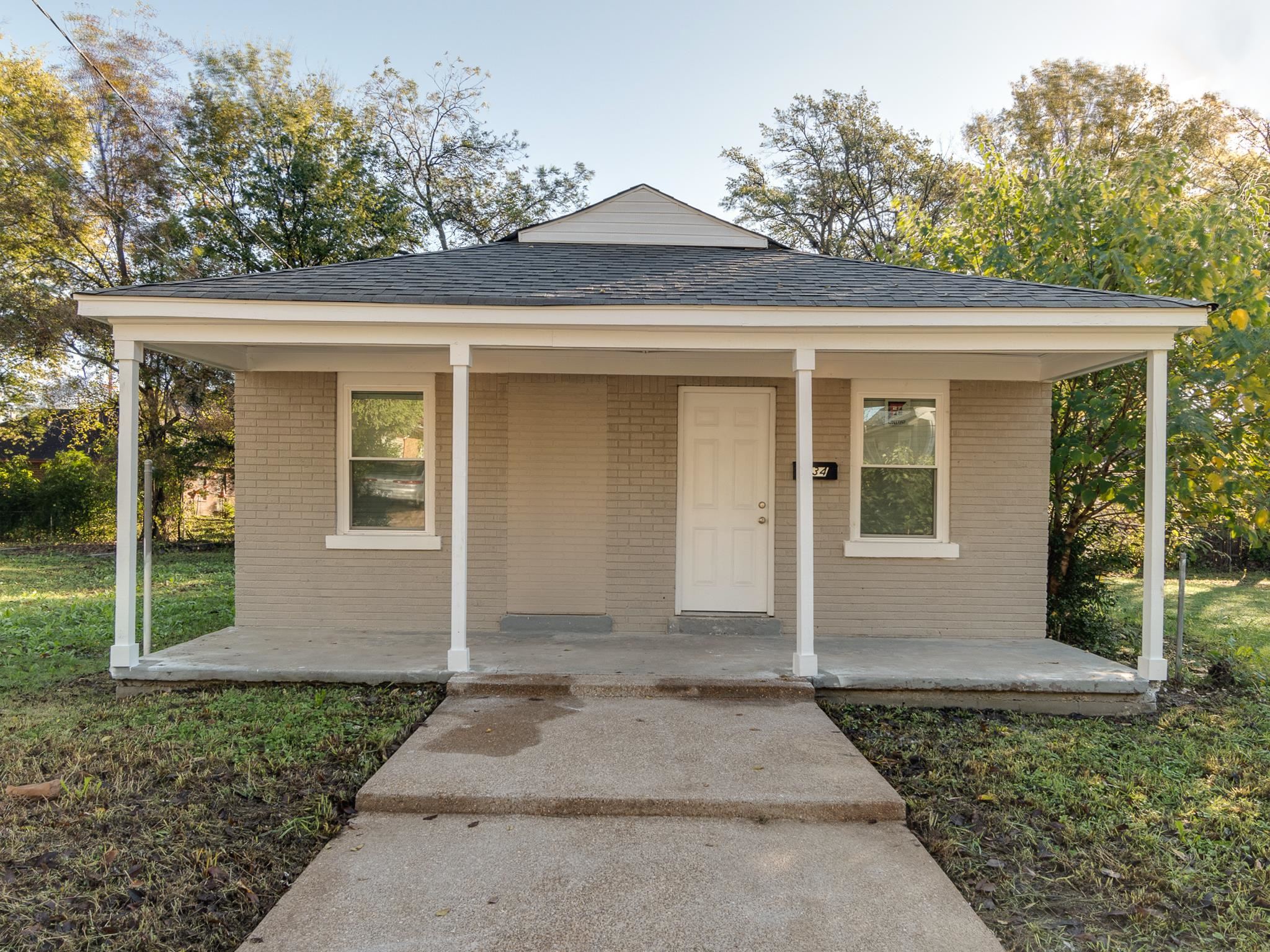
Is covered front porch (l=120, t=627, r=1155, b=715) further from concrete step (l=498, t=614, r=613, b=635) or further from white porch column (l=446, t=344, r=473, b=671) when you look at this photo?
concrete step (l=498, t=614, r=613, b=635)

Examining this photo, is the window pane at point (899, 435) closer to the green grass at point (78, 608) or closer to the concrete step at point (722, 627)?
the concrete step at point (722, 627)

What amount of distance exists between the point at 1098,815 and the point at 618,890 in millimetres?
2543

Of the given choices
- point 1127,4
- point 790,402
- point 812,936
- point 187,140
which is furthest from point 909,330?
point 187,140

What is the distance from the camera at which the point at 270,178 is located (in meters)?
16.1

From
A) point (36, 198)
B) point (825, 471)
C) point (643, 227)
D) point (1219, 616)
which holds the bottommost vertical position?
point (1219, 616)

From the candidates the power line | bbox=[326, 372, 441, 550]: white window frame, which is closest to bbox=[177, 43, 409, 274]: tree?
the power line

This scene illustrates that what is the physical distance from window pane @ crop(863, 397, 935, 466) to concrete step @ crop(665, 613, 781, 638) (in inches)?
73.0

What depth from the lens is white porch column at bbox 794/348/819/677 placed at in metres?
5.56

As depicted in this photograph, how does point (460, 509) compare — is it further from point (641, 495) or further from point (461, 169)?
point (461, 169)

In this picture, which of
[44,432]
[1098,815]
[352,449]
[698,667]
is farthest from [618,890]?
[44,432]

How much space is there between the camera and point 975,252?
10023 millimetres

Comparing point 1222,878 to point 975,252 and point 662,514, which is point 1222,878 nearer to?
point 662,514

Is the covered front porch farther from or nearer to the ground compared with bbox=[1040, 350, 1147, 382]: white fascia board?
nearer to the ground

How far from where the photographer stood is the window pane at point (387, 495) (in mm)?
7254
